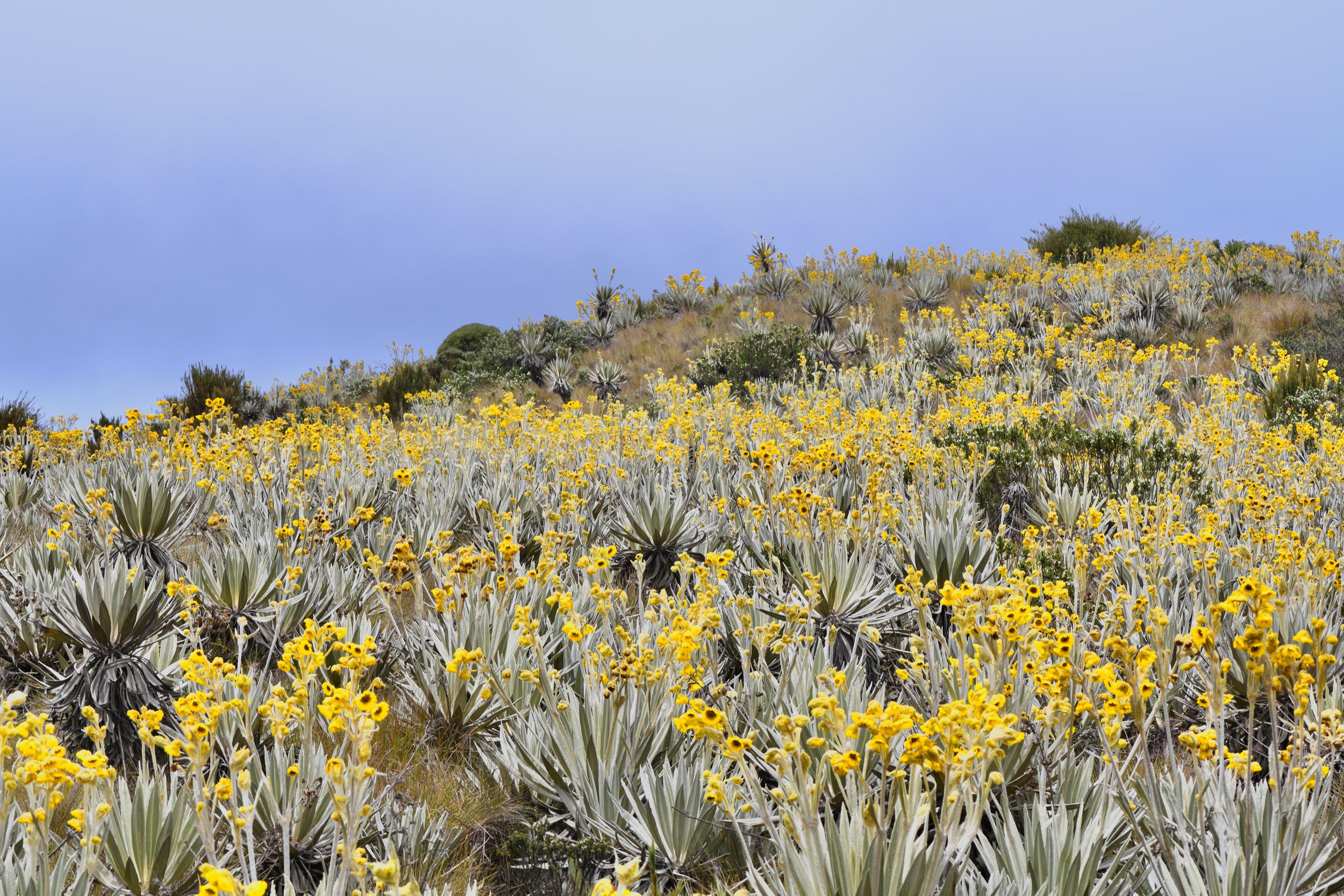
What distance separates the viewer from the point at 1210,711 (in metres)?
2.18

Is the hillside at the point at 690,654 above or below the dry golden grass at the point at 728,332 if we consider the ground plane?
below

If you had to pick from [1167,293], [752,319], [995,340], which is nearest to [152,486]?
[995,340]

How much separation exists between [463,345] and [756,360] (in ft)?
41.1

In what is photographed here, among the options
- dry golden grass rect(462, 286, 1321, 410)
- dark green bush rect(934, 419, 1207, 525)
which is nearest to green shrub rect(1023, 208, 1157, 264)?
dry golden grass rect(462, 286, 1321, 410)

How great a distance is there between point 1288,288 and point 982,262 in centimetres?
591

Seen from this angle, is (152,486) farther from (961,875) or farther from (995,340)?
(995,340)

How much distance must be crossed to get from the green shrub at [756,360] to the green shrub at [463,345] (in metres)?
7.33

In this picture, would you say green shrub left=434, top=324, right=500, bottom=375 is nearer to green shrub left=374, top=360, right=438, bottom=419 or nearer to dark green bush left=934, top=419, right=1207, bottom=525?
green shrub left=374, top=360, right=438, bottom=419

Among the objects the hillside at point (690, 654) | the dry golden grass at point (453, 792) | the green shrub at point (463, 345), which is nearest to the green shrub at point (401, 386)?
the green shrub at point (463, 345)

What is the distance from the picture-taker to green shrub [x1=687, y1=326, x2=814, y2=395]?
13.2 meters

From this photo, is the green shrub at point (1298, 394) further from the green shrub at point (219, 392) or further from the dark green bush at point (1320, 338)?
the green shrub at point (219, 392)

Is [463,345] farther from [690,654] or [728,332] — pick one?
[690,654]

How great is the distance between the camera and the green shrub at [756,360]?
13180 mm

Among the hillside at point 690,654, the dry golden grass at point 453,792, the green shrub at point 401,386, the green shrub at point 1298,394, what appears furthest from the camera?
the green shrub at point 401,386
